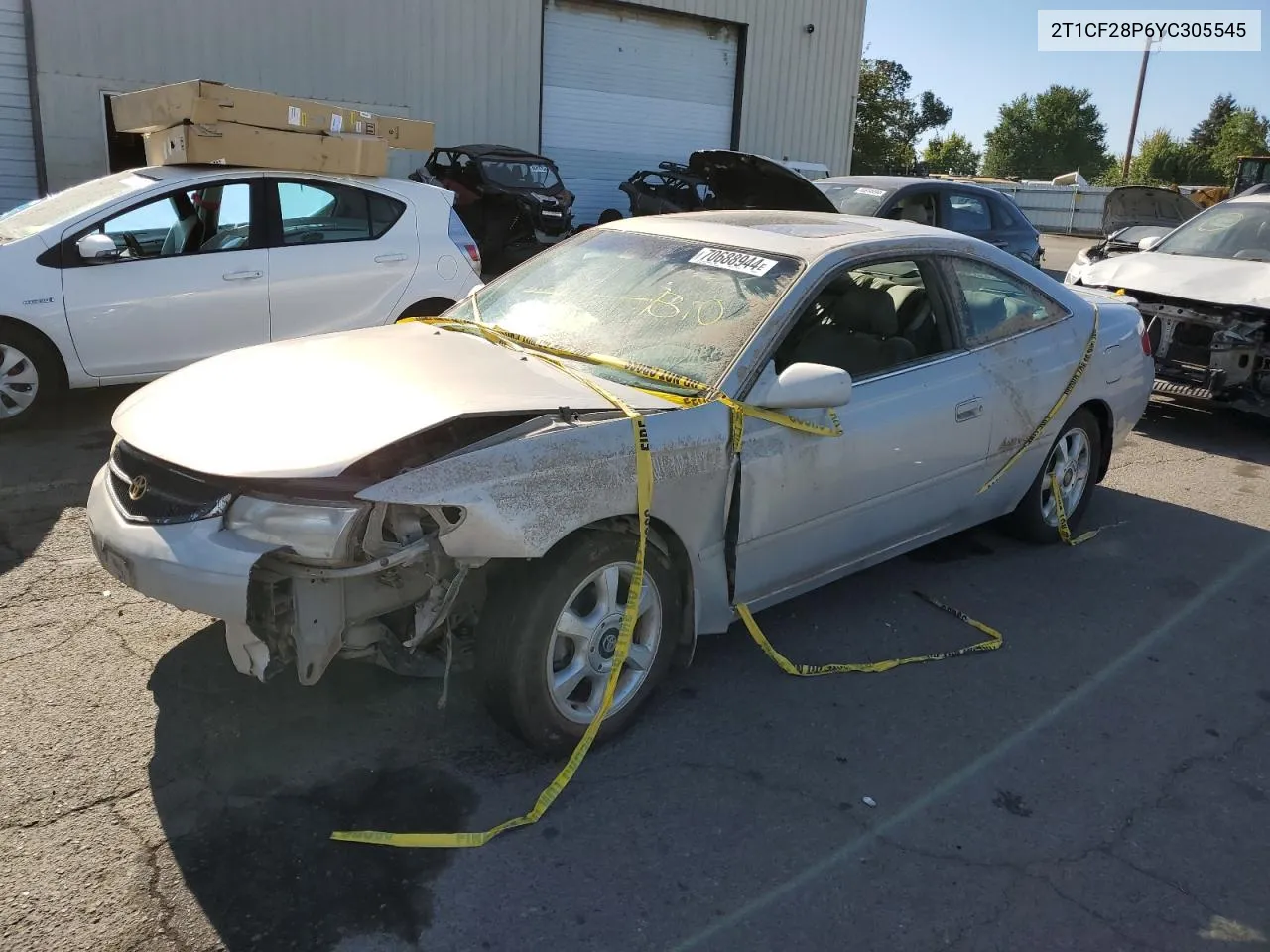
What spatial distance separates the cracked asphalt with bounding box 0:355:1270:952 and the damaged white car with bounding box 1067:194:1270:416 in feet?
11.7

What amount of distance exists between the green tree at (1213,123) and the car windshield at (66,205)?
92.1 metres

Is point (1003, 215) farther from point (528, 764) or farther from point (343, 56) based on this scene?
point (528, 764)

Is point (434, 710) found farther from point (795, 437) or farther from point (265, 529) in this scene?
point (795, 437)

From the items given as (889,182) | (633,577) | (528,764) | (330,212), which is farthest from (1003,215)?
(528,764)

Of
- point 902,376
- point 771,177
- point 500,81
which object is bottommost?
point 902,376

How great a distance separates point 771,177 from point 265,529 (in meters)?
6.66

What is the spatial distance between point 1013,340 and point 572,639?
8.80 ft

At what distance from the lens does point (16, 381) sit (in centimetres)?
612

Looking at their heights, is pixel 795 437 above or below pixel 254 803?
above

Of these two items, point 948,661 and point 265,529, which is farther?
point 948,661

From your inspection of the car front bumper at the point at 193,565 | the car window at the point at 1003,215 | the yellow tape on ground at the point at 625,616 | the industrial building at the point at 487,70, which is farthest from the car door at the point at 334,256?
the industrial building at the point at 487,70

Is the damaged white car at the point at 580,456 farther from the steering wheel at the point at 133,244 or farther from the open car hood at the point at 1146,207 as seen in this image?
the open car hood at the point at 1146,207

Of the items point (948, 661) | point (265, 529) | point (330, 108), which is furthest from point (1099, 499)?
point (330, 108)

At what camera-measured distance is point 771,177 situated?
28.0ft
